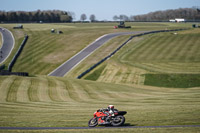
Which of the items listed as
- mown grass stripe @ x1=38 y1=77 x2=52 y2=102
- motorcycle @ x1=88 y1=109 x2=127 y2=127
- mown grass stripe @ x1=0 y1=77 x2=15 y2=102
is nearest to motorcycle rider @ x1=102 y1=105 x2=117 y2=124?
motorcycle @ x1=88 y1=109 x2=127 y2=127

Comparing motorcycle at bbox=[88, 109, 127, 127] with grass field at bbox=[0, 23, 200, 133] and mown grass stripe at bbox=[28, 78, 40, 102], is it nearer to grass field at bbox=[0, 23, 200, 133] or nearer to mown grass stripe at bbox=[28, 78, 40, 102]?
grass field at bbox=[0, 23, 200, 133]

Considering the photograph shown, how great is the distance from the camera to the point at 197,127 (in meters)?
20.6

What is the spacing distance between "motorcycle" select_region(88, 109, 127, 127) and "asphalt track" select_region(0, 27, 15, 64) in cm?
7373

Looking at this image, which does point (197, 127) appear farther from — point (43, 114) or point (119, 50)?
point (119, 50)

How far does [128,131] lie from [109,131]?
1285 mm

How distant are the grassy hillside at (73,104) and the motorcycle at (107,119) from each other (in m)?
1.04

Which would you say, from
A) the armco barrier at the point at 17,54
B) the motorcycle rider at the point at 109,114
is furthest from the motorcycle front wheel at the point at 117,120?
the armco barrier at the point at 17,54

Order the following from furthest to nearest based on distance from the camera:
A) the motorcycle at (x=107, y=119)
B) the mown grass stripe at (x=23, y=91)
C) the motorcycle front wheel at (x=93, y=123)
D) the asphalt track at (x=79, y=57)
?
the asphalt track at (x=79, y=57)
the mown grass stripe at (x=23, y=91)
the motorcycle front wheel at (x=93, y=123)
the motorcycle at (x=107, y=119)

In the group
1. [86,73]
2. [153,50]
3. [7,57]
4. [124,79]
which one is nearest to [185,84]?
[124,79]

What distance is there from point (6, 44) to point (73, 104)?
81858mm

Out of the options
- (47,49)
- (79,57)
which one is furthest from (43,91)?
(47,49)

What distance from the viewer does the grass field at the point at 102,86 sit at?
82.8 feet

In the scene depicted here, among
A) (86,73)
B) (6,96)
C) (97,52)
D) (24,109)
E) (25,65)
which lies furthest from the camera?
(97,52)

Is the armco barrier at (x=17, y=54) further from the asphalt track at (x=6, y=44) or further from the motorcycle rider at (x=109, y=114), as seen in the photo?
the motorcycle rider at (x=109, y=114)
